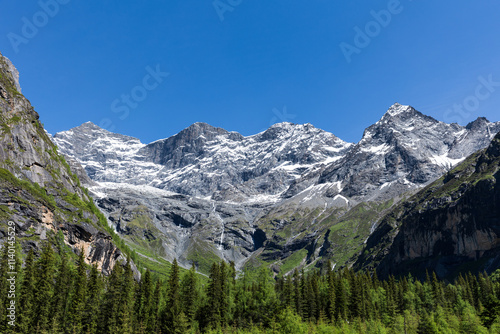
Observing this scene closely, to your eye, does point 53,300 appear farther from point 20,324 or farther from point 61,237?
point 61,237

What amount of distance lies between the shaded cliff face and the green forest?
43963mm

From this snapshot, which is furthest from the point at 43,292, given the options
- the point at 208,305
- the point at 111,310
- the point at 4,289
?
the point at 208,305

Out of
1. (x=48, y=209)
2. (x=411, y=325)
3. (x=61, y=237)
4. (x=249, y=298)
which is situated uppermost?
(x=48, y=209)

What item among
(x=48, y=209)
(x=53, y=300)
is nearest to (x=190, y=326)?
(x=53, y=300)

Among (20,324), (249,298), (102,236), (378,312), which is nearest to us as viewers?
(20,324)

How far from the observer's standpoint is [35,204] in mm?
151000

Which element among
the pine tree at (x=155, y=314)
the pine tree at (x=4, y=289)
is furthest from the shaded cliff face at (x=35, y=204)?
the pine tree at (x=155, y=314)

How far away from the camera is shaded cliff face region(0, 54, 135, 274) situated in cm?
14100

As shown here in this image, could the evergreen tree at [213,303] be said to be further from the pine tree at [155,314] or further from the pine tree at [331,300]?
the pine tree at [331,300]

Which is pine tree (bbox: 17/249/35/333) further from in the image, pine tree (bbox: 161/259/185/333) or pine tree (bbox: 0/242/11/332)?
pine tree (bbox: 161/259/185/333)

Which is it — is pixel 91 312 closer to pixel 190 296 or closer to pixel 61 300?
pixel 61 300

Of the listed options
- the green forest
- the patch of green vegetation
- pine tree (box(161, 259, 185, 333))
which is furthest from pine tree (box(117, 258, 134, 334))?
the patch of green vegetation

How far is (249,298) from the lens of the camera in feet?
363

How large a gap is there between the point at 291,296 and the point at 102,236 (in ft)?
360
